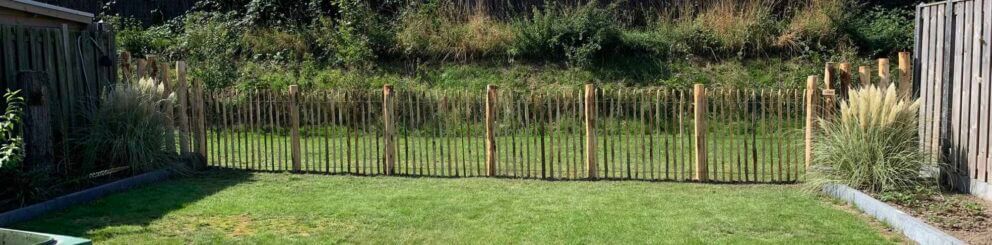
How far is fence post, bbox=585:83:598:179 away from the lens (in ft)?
31.9

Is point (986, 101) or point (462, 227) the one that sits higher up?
point (986, 101)

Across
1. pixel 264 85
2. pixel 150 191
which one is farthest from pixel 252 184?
pixel 264 85

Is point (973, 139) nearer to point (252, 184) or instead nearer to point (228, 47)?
point (252, 184)

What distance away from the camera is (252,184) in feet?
31.1

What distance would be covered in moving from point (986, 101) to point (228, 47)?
559 inches

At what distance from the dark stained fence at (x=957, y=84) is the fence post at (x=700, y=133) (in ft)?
7.30

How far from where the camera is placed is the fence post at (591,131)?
971 centimetres

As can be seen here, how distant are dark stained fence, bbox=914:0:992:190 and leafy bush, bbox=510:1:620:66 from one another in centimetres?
789

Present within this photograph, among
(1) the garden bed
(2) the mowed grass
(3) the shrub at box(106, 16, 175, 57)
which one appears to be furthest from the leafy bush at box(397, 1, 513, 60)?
(1) the garden bed

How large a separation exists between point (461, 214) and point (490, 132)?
261cm

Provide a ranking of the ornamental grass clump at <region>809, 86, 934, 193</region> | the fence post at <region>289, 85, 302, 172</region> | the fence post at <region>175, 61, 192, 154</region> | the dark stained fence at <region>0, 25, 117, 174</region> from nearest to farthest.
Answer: the ornamental grass clump at <region>809, 86, 934, 193</region>
the dark stained fence at <region>0, 25, 117, 174</region>
the fence post at <region>289, 85, 302, 172</region>
the fence post at <region>175, 61, 192, 154</region>

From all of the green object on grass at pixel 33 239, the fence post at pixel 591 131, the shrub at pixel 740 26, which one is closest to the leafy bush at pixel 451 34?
the shrub at pixel 740 26

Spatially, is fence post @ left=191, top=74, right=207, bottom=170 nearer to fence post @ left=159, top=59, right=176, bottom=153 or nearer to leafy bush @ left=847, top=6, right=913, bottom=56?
fence post @ left=159, top=59, right=176, bottom=153

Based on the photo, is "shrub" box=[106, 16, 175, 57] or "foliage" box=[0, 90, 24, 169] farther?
"shrub" box=[106, 16, 175, 57]
